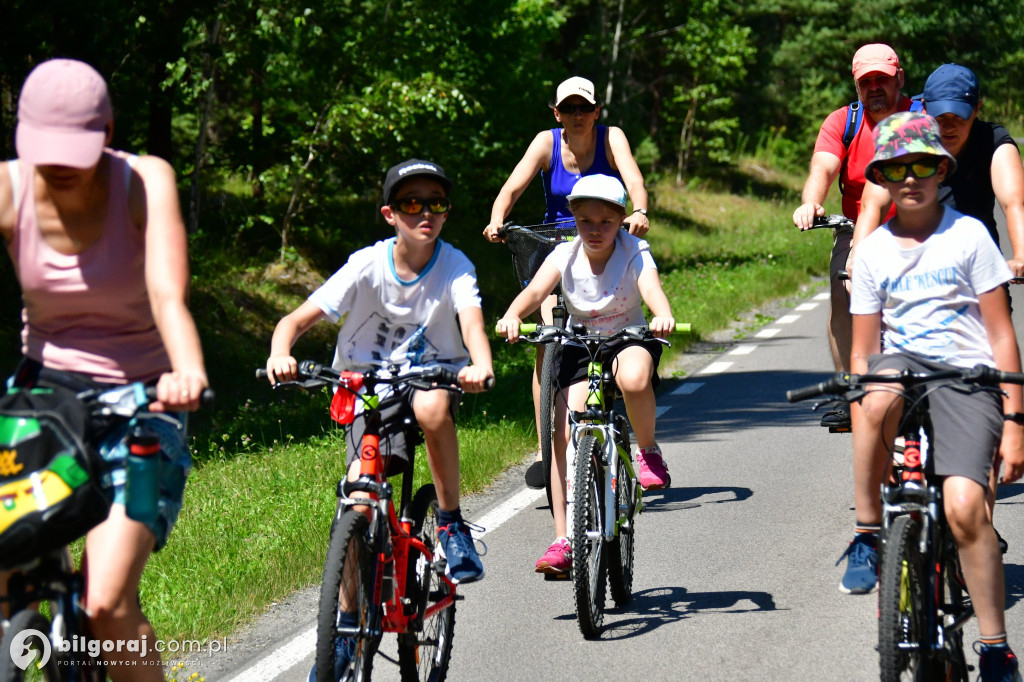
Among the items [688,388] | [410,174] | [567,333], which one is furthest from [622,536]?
[688,388]

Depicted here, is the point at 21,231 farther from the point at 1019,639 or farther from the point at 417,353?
the point at 1019,639

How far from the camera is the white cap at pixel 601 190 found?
19.9 feet

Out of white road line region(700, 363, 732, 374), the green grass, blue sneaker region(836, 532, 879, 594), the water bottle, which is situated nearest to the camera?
the water bottle

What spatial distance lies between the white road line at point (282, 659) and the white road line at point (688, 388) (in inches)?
261

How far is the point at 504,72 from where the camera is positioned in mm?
21891

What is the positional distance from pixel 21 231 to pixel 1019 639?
3.89 m

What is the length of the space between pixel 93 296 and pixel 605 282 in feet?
9.95

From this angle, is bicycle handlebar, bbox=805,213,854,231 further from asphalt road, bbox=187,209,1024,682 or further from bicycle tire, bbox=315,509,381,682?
bicycle tire, bbox=315,509,381,682

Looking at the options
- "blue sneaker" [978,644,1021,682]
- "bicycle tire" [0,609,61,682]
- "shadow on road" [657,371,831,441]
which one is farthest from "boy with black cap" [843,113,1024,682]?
"shadow on road" [657,371,831,441]

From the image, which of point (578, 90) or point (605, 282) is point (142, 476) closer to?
point (605, 282)

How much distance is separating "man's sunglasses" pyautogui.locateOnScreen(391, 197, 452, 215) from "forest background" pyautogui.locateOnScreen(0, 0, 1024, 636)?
6.42 feet

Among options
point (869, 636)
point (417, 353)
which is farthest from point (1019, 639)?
point (417, 353)

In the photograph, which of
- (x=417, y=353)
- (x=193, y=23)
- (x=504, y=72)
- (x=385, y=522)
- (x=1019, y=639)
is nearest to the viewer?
(x=385, y=522)

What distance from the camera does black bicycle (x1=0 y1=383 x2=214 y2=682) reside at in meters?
3.34
